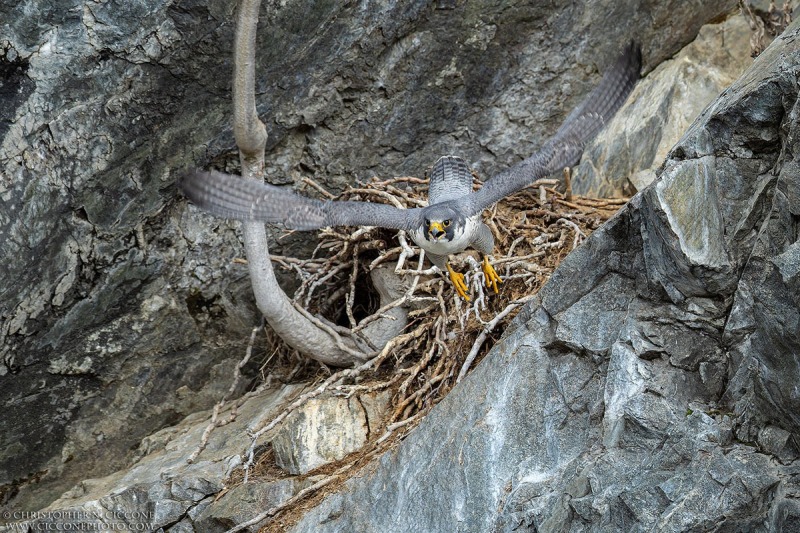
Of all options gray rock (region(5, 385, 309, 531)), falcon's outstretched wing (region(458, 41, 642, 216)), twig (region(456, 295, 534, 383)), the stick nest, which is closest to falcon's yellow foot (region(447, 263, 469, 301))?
the stick nest

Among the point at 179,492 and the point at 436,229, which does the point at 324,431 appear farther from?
the point at 436,229

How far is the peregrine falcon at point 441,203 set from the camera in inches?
221

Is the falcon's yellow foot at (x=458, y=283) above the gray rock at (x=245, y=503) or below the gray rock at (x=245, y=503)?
above

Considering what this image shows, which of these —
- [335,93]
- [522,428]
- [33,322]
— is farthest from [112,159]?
[522,428]

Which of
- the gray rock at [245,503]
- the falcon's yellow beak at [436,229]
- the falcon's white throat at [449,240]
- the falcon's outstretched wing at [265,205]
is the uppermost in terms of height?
the falcon's outstretched wing at [265,205]

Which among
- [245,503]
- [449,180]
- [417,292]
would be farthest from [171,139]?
[245,503]

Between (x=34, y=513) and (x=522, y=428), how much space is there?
389 cm

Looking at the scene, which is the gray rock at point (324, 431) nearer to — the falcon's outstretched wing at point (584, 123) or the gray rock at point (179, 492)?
the gray rock at point (179, 492)

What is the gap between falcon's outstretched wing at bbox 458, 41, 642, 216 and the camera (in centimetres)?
562

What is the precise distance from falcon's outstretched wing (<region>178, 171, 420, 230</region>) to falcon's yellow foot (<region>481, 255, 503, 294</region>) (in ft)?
3.38

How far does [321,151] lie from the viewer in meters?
7.54

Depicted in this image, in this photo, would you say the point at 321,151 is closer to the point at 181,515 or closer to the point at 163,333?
the point at 163,333

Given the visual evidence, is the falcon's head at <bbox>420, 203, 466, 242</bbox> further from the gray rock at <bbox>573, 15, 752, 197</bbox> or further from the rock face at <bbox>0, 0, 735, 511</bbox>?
the gray rock at <bbox>573, 15, 752, 197</bbox>

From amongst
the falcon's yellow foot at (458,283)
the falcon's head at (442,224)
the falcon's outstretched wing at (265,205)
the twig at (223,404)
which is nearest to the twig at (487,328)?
the falcon's yellow foot at (458,283)
